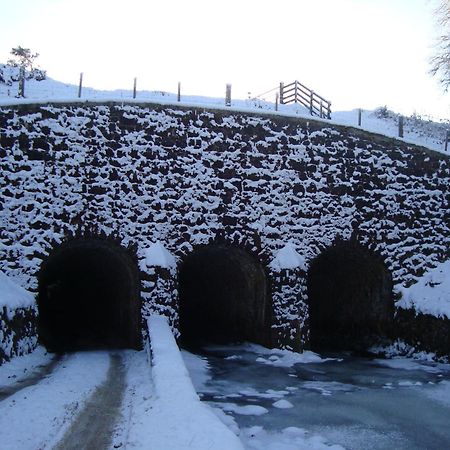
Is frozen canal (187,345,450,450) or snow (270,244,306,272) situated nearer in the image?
frozen canal (187,345,450,450)

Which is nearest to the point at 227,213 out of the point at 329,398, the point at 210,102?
the point at 210,102

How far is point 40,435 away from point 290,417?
12.1 ft

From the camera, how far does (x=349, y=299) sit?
16906mm

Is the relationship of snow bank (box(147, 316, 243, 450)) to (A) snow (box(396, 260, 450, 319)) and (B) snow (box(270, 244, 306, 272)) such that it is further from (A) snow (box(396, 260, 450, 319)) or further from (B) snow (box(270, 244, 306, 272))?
(A) snow (box(396, 260, 450, 319))

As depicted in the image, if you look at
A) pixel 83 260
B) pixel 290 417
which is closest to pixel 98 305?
pixel 83 260

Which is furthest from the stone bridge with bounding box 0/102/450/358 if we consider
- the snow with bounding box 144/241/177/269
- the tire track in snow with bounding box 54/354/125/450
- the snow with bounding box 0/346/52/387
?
the tire track in snow with bounding box 54/354/125/450

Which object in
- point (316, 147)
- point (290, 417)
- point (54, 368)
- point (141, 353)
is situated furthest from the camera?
point (316, 147)

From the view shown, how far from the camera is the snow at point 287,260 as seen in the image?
46.4 feet

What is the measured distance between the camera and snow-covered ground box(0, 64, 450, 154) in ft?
46.6

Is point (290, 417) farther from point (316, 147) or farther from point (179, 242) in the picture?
point (316, 147)

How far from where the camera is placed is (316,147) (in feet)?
50.0

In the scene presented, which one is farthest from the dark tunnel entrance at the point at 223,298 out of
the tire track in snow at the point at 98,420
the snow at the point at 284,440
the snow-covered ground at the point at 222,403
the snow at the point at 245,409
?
the snow at the point at 284,440

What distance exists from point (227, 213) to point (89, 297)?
24.5 feet

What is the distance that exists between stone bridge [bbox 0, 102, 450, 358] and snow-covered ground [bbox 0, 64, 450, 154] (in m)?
0.28
